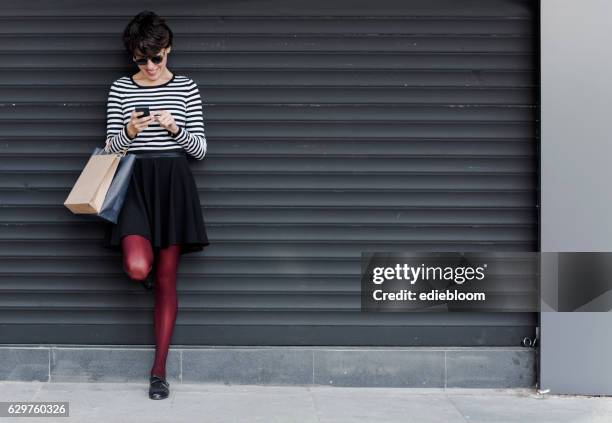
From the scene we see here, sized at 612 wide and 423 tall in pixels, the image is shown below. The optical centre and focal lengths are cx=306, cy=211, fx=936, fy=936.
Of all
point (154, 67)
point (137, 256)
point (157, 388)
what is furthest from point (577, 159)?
point (157, 388)

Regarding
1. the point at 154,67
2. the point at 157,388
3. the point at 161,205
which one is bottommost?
the point at 157,388

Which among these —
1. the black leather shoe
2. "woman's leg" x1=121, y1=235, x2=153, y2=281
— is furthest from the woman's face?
the black leather shoe

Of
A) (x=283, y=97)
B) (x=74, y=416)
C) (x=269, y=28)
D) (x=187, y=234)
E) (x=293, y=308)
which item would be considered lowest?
(x=74, y=416)

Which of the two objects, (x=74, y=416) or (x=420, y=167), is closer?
(x=74, y=416)

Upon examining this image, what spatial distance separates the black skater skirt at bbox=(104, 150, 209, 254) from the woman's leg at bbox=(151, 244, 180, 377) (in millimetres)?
113

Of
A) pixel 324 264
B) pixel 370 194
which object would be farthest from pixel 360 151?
pixel 324 264

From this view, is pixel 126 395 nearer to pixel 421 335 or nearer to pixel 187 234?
pixel 187 234

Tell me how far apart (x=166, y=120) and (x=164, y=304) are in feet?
3.74

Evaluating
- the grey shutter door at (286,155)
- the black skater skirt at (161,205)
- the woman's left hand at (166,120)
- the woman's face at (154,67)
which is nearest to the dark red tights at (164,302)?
the black skater skirt at (161,205)

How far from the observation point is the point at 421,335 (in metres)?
6.14

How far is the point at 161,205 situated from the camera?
5598 mm

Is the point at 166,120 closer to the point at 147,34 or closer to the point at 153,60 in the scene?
the point at 153,60

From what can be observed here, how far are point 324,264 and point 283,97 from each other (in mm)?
1119

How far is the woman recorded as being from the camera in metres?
5.51
